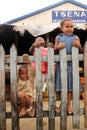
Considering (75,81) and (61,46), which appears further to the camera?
(61,46)

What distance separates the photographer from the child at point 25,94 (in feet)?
18.5

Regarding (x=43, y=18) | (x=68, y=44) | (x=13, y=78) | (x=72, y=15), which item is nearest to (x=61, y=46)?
(x=68, y=44)

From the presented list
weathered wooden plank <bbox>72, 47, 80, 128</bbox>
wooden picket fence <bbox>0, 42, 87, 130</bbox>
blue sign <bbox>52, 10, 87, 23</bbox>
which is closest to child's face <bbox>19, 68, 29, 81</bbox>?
wooden picket fence <bbox>0, 42, 87, 130</bbox>

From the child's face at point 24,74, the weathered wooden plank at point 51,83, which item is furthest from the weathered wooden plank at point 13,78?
the child's face at point 24,74

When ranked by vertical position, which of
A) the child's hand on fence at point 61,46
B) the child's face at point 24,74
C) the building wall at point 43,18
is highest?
the building wall at point 43,18

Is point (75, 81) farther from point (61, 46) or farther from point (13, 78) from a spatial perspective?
point (13, 78)

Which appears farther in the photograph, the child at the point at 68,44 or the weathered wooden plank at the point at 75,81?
the child at the point at 68,44

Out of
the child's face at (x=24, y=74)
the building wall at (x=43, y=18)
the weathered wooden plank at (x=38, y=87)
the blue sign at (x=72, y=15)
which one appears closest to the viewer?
the weathered wooden plank at (x=38, y=87)

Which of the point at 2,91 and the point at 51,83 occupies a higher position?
the point at 51,83

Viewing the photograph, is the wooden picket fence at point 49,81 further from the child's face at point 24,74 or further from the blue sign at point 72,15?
the blue sign at point 72,15

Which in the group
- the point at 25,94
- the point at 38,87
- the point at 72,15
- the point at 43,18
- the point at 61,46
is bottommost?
the point at 25,94

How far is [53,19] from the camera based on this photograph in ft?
81.4

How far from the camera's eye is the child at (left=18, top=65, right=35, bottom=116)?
5.63m

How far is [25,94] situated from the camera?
19.0 ft
